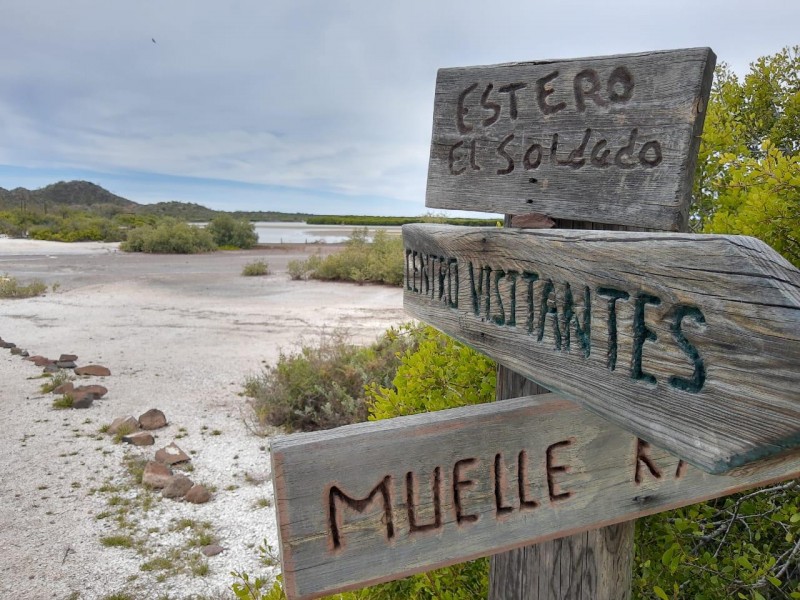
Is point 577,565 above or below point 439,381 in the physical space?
below

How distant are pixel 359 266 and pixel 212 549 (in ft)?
41.5

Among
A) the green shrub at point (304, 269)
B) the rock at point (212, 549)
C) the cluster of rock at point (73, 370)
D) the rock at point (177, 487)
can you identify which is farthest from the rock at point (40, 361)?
the green shrub at point (304, 269)

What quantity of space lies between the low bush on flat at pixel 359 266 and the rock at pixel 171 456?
33.0 feet

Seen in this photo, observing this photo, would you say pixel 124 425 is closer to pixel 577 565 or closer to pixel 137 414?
pixel 137 414

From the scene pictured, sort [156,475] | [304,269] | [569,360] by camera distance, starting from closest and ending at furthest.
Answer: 1. [569,360]
2. [156,475]
3. [304,269]

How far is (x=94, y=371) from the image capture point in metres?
7.12

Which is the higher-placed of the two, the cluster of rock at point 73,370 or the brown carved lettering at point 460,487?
the brown carved lettering at point 460,487

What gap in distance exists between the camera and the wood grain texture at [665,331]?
739 millimetres

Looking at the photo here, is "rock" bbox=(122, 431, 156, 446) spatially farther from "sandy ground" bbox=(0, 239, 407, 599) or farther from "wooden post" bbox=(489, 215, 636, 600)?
"wooden post" bbox=(489, 215, 636, 600)

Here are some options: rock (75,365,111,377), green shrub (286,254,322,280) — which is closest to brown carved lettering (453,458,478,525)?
rock (75,365,111,377)

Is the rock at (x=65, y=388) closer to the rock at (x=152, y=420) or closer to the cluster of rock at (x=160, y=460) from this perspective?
Result: the cluster of rock at (x=160, y=460)

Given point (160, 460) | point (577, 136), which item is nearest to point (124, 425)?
point (160, 460)

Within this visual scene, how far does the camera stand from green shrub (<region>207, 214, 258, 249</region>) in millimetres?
28438

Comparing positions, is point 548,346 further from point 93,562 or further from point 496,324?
point 93,562
